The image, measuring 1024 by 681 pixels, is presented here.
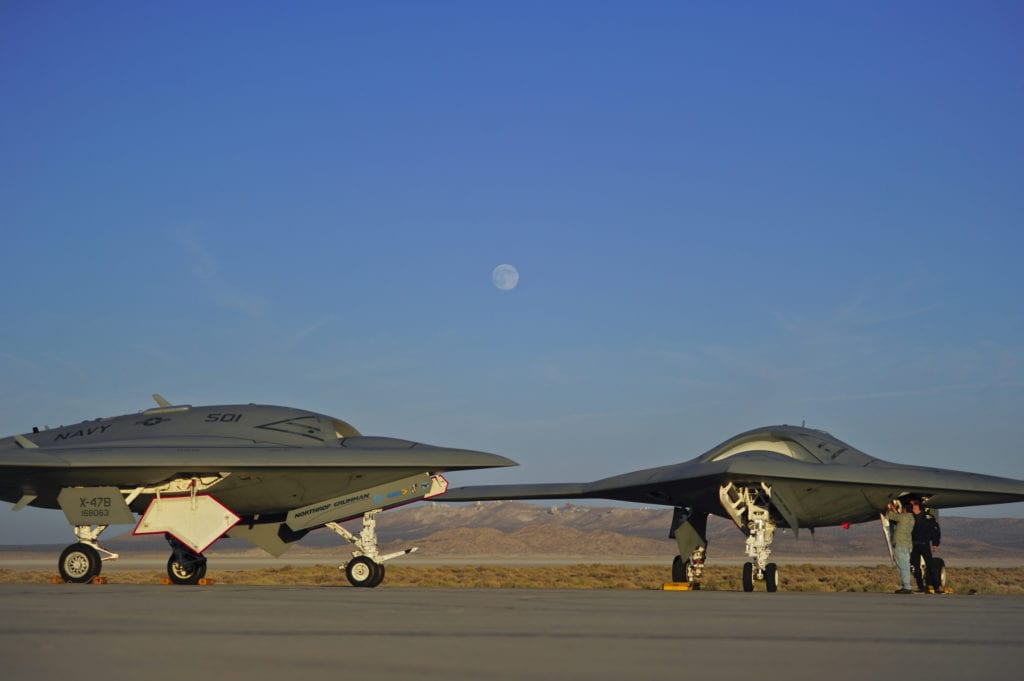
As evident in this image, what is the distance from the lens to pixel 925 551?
19859mm

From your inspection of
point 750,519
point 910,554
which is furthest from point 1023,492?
point 750,519

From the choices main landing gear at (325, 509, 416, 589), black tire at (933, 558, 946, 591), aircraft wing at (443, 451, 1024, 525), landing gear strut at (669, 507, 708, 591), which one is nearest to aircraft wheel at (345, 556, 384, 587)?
main landing gear at (325, 509, 416, 589)

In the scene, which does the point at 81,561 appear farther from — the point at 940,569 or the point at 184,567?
the point at 940,569

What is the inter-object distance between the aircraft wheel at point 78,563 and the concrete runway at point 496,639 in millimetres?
7536

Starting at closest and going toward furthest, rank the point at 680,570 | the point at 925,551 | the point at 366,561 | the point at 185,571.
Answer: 1. the point at 366,561
2. the point at 925,551
3. the point at 680,570
4. the point at 185,571

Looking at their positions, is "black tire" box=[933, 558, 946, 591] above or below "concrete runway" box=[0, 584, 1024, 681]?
above

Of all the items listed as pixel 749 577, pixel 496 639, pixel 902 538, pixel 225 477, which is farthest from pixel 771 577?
pixel 496 639

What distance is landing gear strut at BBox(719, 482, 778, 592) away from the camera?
A: 64.3ft

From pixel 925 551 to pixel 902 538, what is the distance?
2.49 feet

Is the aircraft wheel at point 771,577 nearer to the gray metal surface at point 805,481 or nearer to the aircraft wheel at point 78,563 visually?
the gray metal surface at point 805,481

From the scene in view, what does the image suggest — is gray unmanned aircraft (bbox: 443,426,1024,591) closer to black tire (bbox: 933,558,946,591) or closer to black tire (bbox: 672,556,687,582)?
black tire (bbox: 672,556,687,582)

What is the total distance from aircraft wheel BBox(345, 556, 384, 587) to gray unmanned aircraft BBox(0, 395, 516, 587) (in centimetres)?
2

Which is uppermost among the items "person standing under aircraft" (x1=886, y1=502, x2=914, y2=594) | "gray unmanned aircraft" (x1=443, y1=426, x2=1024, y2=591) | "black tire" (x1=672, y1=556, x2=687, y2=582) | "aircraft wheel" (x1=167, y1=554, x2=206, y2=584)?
"gray unmanned aircraft" (x1=443, y1=426, x2=1024, y2=591)

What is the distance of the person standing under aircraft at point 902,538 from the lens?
19094 mm
